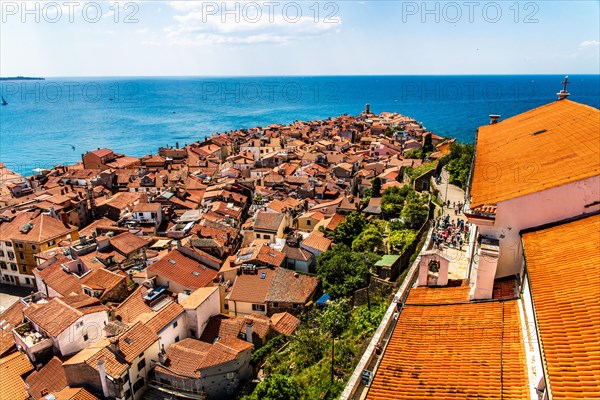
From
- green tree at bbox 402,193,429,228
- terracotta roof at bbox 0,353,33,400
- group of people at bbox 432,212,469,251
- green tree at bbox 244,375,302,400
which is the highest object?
group of people at bbox 432,212,469,251

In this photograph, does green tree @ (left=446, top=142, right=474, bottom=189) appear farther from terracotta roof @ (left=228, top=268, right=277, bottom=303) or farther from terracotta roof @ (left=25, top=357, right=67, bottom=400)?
terracotta roof @ (left=25, top=357, right=67, bottom=400)

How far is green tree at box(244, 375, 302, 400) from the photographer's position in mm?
17359

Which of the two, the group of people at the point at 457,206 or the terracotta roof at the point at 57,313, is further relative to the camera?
the group of people at the point at 457,206

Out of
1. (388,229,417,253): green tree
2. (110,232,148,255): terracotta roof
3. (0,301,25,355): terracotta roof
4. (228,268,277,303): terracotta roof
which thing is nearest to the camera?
(0,301,25,355): terracotta roof

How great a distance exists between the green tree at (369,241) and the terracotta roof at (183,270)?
11.3 metres

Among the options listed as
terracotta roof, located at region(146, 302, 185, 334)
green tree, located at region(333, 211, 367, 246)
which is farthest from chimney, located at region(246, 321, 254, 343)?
green tree, located at region(333, 211, 367, 246)

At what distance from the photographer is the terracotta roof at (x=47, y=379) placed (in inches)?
856

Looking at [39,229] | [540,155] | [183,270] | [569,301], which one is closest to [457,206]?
[540,155]

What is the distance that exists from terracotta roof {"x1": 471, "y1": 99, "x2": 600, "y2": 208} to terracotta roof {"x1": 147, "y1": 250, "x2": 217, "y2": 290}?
833 inches

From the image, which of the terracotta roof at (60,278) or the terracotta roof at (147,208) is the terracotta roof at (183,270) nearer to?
the terracotta roof at (60,278)

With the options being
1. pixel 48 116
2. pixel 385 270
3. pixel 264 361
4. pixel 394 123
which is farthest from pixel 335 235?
pixel 48 116

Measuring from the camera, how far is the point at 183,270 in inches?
1218

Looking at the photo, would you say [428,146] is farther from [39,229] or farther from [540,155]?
[39,229]

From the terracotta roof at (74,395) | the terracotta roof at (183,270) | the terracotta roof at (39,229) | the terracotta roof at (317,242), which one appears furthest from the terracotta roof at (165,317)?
the terracotta roof at (39,229)
